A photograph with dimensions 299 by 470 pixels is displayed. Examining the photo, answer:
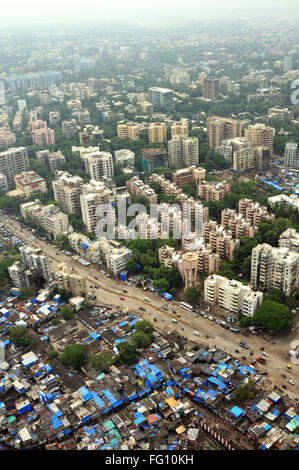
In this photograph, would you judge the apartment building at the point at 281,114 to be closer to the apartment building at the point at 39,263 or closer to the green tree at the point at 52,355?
the apartment building at the point at 39,263

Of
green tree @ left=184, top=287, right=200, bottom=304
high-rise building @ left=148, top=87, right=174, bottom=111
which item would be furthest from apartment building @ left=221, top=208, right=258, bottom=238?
high-rise building @ left=148, top=87, right=174, bottom=111

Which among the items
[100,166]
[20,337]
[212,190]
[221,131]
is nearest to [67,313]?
[20,337]

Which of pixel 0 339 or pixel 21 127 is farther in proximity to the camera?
pixel 21 127

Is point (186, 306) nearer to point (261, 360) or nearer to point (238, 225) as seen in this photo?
point (261, 360)

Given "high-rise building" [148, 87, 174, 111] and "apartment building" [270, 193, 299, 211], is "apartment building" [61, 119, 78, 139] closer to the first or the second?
"high-rise building" [148, 87, 174, 111]

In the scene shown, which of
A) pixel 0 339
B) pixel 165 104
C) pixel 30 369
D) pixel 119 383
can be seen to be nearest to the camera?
pixel 119 383

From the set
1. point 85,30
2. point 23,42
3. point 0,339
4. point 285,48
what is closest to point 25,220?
point 0,339

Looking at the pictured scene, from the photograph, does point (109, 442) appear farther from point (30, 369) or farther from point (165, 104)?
point (165, 104)
